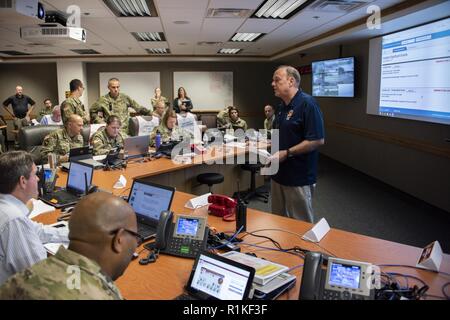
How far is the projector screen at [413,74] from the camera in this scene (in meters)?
4.32

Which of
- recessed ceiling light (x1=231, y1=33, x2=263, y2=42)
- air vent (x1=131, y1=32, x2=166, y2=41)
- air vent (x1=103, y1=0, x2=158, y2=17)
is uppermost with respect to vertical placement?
recessed ceiling light (x1=231, y1=33, x2=263, y2=42)

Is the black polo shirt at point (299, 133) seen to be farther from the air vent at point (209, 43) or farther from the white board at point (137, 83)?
the white board at point (137, 83)

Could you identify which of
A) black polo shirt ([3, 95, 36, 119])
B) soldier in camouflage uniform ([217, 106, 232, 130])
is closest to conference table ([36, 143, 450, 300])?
soldier in camouflage uniform ([217, 106, 232, 130])

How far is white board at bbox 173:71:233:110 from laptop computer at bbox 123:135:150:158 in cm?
715

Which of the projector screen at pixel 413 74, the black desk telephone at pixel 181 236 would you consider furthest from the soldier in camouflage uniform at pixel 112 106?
the black desk telephone at pixel 181 236

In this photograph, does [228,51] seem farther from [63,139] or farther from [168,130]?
[63,139]

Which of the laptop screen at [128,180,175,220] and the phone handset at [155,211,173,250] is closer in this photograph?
the phone handset at [155,211,173,250]

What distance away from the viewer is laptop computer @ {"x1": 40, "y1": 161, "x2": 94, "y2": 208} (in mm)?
2691

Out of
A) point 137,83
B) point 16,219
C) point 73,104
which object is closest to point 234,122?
point 73,104

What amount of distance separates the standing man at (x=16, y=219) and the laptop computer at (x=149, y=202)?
567mm

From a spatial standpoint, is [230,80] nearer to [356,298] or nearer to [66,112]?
[66,112]

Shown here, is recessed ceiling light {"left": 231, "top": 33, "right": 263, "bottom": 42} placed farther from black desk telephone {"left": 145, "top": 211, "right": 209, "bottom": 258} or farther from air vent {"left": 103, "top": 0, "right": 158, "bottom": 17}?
black desk telephone {"left": 145, "top": 211, "right": 209, "bottom": 258}
